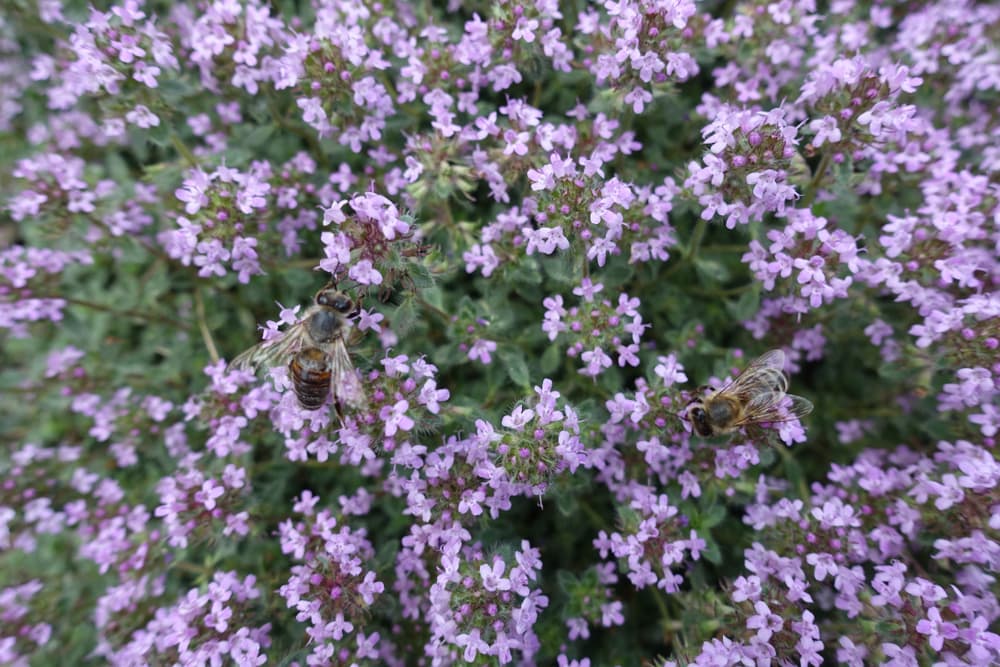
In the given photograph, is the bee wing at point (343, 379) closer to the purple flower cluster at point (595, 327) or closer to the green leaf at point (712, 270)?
the purple flower cluster at point (595, 327)

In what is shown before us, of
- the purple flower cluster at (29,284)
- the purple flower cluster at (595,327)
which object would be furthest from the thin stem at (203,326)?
the purple flower cluster at (595,327)

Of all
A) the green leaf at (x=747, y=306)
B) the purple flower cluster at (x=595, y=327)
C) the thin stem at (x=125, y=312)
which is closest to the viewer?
the purple flower cluster at (x=595, y=327)

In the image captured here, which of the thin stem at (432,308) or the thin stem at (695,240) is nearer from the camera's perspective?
the thin stem at (432,308)

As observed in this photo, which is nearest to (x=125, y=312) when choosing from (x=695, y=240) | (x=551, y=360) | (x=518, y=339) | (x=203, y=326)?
(x=203, y=326)

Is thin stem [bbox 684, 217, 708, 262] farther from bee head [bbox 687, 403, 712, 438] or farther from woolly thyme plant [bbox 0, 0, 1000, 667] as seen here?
bee head [bbox 687, 403, 712, 438]

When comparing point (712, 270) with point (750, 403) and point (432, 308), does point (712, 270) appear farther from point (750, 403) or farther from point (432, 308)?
point (432, 308)

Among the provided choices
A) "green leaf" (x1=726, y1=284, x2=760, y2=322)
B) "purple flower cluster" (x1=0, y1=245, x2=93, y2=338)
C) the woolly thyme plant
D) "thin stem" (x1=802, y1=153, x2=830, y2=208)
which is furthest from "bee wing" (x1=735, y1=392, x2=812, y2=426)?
"purple flower cluster" (x1=0, y1=245, x2=93, y2=338)
